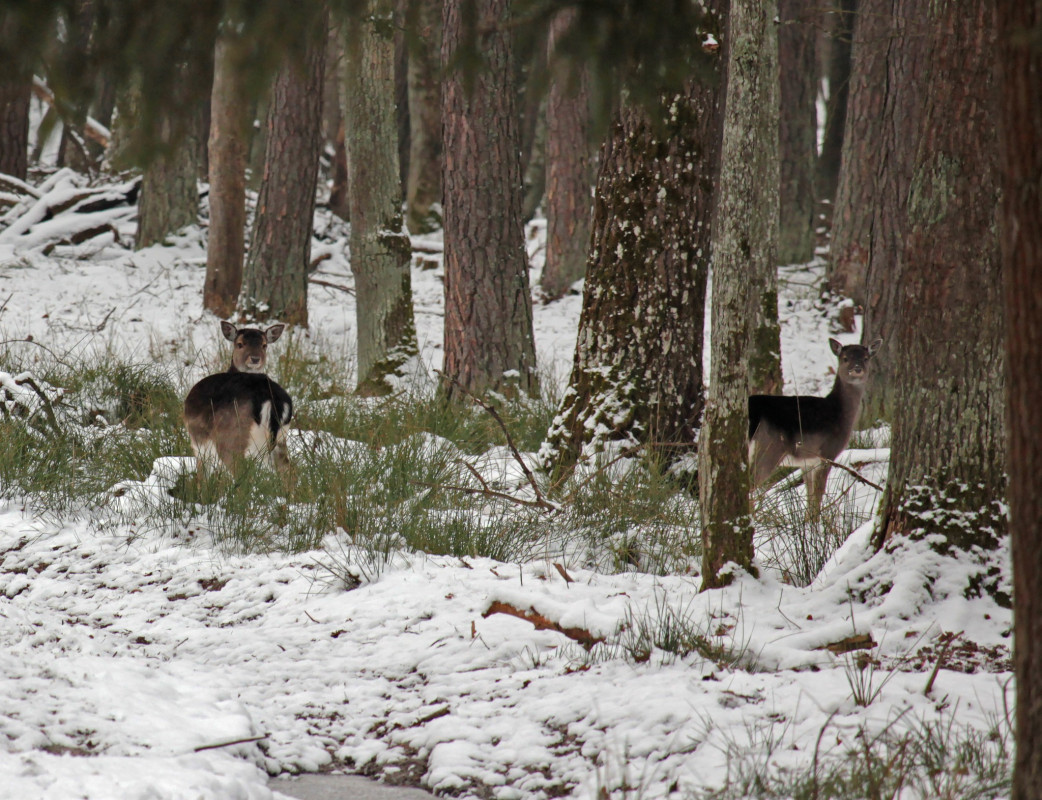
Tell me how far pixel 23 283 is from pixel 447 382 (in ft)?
28.6

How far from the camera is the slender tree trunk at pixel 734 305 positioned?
14.0 feet

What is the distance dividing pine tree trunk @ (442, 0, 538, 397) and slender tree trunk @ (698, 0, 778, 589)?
17.4 ft

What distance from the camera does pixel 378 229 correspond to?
11148 millimetres

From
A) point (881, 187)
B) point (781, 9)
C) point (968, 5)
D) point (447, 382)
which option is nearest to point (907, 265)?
point (968, 5)

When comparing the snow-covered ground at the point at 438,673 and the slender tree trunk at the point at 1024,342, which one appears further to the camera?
the snow-covered ground at the point at 438,673

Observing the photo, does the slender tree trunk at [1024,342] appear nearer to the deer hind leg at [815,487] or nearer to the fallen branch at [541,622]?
the fallen branch at [541,622]

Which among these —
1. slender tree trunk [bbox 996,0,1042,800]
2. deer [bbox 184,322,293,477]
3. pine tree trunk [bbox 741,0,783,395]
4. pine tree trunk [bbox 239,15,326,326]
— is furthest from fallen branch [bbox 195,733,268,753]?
pine tree trunk [bbox 239,15,326,326]

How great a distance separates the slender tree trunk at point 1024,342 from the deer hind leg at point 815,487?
2.95m

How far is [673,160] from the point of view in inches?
256

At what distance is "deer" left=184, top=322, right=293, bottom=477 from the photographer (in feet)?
22.2

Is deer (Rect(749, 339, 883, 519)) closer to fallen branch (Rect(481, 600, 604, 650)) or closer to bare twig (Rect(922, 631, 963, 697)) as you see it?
fallen branch (Rect(481, 600, 604, 650))

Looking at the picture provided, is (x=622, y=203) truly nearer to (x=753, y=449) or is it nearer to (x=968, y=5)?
(x=753, y=449)

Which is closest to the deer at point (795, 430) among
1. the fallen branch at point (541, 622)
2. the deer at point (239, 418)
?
the fallen branch at point (541, 622)

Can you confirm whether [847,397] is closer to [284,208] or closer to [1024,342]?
[1024,342]
